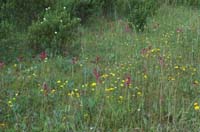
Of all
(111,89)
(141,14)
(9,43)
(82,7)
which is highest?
(82,7)

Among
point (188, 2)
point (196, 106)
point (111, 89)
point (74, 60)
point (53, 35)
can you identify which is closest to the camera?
point (196, 106)

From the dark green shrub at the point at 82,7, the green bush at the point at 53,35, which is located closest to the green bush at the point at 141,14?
the dark green shrub at the point at 82,7

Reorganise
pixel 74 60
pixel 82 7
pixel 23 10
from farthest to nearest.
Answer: pixel 82 7 → pixel 23 10 → pixel 74 60

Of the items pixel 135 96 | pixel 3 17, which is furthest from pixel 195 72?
pixel 3 17

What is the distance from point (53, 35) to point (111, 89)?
184 cm

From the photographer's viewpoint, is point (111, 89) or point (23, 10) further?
point (23, 10)

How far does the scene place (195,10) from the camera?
8.24m

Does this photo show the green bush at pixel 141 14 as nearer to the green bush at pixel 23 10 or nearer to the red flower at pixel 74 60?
the green bush at pixel 23 10

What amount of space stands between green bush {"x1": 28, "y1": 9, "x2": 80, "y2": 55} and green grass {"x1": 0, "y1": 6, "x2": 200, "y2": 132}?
0.26 meters

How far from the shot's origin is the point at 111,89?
166 inches

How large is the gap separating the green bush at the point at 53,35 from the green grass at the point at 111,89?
263mm

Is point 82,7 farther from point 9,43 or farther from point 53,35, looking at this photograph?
point 9,43

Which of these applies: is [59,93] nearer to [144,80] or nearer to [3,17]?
[144,80]

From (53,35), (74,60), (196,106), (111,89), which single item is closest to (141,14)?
(53,35)
